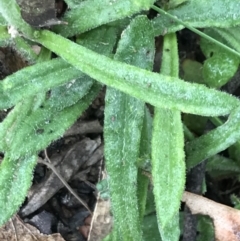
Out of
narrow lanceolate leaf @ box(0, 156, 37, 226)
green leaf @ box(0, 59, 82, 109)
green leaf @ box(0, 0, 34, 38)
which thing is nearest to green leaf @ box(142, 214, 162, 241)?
narrow lanceolate leaf @ box(0, 156, 37, 226)

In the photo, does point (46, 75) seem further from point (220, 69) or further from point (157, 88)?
point (220, 69)

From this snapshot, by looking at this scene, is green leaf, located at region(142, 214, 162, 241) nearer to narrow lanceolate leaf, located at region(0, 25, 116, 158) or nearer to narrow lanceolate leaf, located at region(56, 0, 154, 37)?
narrow lanceolate leaf, located at region(0, 25, 116, 158)

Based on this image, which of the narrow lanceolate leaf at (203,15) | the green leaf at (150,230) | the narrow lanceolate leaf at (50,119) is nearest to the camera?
the narrow lanceolate leaf at (50,119)

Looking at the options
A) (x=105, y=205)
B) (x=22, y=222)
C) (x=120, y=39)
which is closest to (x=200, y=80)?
(x=120, y=39)

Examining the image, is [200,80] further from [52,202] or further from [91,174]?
[52,202]

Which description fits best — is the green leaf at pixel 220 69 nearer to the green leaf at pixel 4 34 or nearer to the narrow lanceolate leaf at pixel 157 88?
the narrow lanceolate leaf at pixel 157 88

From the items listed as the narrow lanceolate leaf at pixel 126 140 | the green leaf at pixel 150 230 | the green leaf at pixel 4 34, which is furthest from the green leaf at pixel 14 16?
the green leaf at pixel 150 230
